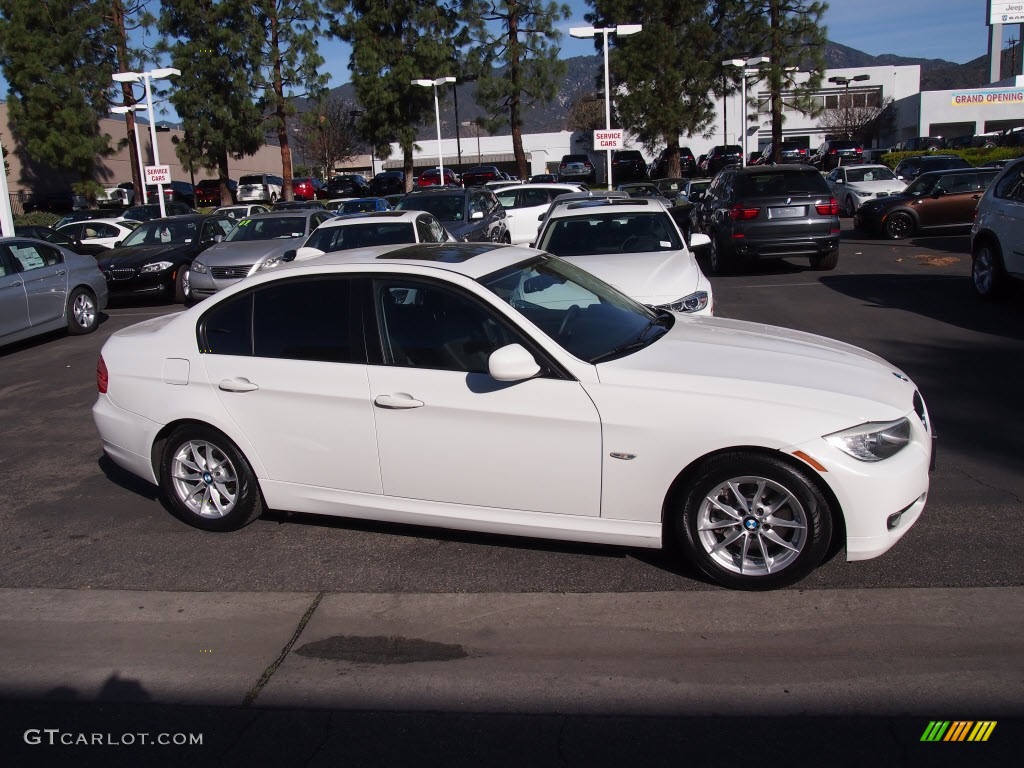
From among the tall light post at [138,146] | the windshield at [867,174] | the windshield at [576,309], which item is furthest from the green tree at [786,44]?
the windshield at [576,309]

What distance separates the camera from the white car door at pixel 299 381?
4.84 meters

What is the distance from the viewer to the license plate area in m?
15.1

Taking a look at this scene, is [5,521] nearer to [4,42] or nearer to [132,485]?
[132,485]

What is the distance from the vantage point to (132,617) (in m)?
4.50

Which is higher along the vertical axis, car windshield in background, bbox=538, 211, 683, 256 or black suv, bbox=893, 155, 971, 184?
black suv, bbox=893, 155, 971, 184

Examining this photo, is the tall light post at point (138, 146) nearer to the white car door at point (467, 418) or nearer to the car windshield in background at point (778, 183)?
the car windshield in background at point (778, 183)

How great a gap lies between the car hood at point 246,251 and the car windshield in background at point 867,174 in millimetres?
18232

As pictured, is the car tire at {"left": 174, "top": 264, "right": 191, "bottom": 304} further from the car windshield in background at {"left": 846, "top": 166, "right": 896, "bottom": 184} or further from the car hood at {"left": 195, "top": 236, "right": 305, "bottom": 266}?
the car windshield in background at {"left": 846, "top": 166, "right": 896, "bottom": 184}

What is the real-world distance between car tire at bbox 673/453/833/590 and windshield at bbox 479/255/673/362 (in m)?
0.86

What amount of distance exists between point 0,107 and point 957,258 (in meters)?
52.5

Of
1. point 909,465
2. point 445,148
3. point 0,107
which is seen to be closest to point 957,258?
point 909,465

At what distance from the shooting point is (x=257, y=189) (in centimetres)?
4694

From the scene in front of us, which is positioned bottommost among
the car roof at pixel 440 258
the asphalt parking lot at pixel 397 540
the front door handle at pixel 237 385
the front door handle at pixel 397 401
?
the asphalt parking lot at pixel 397 540

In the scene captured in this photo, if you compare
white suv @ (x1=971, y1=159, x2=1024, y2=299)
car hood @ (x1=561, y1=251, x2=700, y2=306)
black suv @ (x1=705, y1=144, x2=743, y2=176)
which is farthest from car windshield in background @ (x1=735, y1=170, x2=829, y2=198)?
black suv @ (x1=705, y1=144, x2=743, y2=176)
